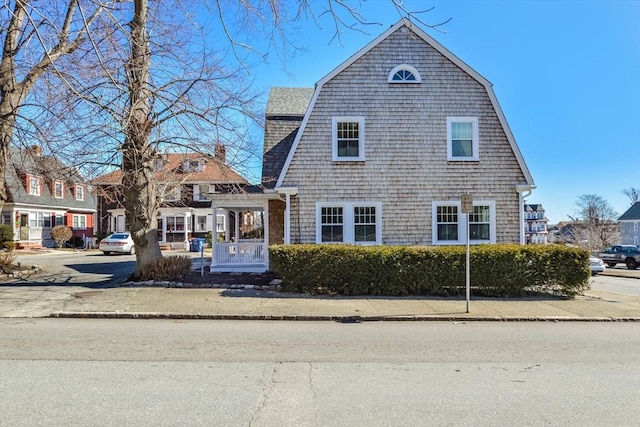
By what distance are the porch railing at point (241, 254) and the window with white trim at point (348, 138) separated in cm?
450

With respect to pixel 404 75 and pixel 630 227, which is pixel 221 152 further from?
pixel 630 227

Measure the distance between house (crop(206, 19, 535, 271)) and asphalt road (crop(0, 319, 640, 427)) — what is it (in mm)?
7411

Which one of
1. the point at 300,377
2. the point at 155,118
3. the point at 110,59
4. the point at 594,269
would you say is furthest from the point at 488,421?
the point at 594,269

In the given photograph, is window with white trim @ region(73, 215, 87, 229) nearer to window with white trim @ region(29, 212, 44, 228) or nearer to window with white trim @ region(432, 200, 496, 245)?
window with white trim @ region(29, 212, 44, 228)

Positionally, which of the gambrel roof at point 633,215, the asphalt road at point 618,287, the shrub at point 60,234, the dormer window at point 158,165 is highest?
the dormer window at point 158,165

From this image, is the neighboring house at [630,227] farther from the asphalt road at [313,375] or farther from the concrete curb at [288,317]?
the asphalt road at [313,375]

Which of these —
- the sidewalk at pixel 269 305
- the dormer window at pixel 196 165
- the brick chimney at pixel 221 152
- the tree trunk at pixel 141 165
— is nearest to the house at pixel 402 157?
the dormer window at pixel 196 165

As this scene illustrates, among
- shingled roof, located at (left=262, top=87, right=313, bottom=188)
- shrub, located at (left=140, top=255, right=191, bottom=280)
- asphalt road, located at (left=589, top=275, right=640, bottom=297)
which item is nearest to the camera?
shrub, located at (left=140, top=255, right=191, bottom=280)

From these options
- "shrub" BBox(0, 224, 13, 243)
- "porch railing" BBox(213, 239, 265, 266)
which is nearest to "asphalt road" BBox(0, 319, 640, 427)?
"porch railing" BBox(213, 239, 265, 266)

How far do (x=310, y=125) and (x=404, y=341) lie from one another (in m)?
9.85

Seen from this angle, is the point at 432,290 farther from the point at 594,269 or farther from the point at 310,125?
the point at 594,269

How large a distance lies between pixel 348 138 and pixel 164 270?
25.0ft

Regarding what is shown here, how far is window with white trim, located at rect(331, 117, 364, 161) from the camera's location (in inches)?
598

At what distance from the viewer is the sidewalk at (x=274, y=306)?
28.6ft
